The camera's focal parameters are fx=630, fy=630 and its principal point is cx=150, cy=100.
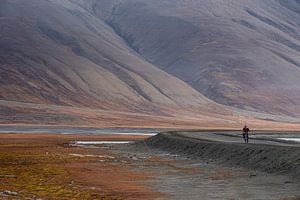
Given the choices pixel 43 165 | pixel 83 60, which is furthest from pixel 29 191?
pixel 83 60

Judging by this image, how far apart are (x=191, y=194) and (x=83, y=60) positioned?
6953 inches

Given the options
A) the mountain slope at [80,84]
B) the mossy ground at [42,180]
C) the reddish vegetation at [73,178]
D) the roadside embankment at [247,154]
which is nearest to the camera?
the mossy ground at [42,180]

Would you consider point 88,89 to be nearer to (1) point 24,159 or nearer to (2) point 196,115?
(2) point 196,115

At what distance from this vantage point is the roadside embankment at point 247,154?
28922 millimetres

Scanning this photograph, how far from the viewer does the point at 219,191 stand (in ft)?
75.8

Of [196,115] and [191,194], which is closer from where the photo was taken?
[191,194]

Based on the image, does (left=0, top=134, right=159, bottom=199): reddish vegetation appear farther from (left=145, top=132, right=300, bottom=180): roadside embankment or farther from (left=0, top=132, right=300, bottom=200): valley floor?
(left=145, top=132, right=300, bottom=180): roadside embankment

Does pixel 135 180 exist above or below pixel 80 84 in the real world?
below

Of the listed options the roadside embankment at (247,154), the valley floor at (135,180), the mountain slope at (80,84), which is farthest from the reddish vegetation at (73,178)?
the mountain slope at (80,84)

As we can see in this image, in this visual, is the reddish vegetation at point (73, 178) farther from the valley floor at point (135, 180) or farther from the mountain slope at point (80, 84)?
the mountain slope at point (80, 84)

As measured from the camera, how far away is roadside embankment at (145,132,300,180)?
94.9 ft

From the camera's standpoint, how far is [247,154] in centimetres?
3591

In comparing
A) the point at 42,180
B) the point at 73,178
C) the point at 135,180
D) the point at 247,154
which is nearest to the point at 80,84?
the point at 247,154

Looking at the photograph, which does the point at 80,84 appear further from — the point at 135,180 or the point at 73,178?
the point at 135,180
